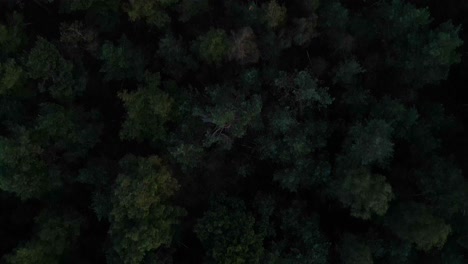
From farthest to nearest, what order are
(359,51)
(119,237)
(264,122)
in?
1. (359,51)
2. (264,122)
3. (119,237)

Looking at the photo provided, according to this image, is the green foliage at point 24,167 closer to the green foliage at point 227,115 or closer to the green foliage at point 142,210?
the green foliage at point 142,210

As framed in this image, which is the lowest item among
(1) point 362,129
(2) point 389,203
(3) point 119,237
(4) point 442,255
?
(4) point 442,255

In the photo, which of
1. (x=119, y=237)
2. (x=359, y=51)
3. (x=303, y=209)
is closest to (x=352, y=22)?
(x=359, y=51)

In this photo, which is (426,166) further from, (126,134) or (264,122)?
(126,134)

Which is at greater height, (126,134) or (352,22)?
(352,22)

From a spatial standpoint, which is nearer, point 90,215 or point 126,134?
point 126,134

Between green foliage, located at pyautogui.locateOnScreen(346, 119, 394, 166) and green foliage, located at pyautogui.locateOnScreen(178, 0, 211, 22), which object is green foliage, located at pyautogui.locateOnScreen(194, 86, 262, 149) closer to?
green foliage, located at pyautogui.locateOnScreen(178, 0, 211, 22)

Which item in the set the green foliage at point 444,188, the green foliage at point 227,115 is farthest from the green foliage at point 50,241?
the green foliage at point 444,188

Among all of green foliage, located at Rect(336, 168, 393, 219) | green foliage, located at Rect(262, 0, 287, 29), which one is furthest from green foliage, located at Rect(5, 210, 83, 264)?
green foliage, located at Rect(262, 0, 287, 29)
